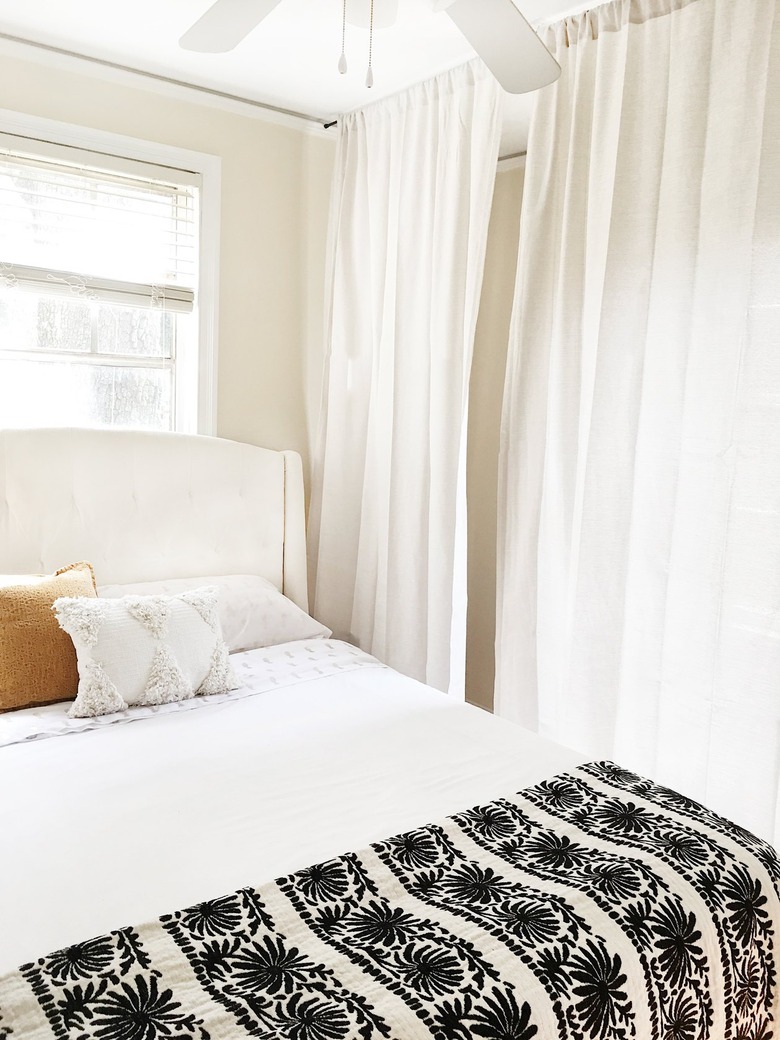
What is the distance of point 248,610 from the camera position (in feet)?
9.61

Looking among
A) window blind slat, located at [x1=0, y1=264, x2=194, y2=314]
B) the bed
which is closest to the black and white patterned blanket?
the bed

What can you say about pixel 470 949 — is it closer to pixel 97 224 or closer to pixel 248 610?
pixel 248 610

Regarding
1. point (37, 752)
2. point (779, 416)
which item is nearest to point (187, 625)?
point (37, 752)

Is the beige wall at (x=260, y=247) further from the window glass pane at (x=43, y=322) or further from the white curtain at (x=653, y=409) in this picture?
the white curtain at (x=653, y=409)

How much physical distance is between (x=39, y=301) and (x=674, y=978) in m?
2.79

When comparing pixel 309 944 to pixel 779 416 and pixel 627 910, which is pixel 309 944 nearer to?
pixel 627 910

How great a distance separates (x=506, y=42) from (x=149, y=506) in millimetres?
1926

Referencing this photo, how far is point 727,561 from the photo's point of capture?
2141 millimetres

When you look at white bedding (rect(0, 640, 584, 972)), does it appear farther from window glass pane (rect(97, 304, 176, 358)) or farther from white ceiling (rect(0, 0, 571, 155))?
white ceiling (rect(0, 0, 571, 155))

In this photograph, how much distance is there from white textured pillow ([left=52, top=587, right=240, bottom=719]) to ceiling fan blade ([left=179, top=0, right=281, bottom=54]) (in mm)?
1442

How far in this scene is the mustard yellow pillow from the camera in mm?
2248

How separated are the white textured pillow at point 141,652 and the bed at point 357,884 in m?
0.06

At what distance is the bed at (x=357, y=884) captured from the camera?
121 centimetres

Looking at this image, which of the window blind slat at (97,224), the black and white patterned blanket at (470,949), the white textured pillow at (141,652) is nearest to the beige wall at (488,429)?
the window blind slat at (97,224)
